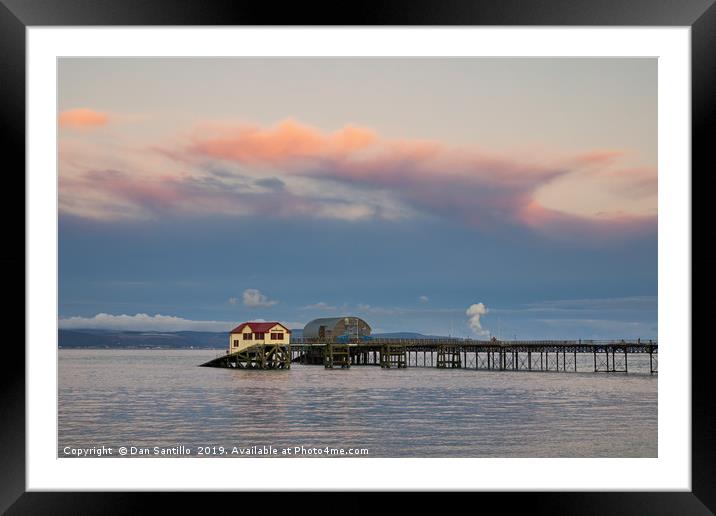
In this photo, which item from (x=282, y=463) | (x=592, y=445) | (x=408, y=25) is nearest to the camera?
(x=408, y=25)

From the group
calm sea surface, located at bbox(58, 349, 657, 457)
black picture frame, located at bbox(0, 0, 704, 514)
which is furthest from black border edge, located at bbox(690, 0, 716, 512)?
calm sea surface, located at bbox(58, 349, 657, 457)

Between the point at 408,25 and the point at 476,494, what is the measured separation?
4.03 m

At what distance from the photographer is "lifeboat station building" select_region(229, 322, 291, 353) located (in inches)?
1758

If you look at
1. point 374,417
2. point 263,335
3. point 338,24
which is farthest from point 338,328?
point 338,24

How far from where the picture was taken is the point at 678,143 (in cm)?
730

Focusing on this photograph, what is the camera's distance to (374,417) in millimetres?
20531

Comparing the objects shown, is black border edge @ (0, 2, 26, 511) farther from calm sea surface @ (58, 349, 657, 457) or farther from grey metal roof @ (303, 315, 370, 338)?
grey metal roof @ (303, 315, 370, 338)

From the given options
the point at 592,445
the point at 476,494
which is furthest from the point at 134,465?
the point at 592,445

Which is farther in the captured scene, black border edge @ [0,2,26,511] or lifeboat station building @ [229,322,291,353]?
lifeboat station building @ [229,322,291,353]

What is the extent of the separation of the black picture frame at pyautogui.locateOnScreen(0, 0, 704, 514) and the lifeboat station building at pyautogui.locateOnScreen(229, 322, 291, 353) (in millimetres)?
37593

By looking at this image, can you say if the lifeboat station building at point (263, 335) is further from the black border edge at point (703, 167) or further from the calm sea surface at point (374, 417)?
the black border edge at point (703, 167)

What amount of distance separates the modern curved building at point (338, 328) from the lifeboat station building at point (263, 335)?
372 inches

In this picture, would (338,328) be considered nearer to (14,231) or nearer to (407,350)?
(407,350)

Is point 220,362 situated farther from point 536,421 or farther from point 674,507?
point 674,507
